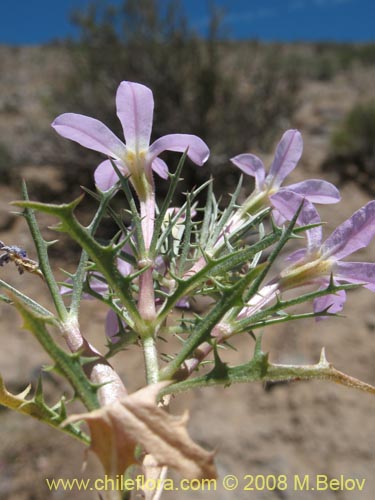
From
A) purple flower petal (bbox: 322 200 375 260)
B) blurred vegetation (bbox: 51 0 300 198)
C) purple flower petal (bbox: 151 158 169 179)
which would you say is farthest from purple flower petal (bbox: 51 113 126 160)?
blurred vegetation (bbox: 51 0 300 198)

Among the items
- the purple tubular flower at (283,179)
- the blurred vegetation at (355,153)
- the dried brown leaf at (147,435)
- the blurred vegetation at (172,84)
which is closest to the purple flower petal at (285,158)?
the purple tubular flower at (283,179)

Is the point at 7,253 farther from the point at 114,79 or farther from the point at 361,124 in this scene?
the point at 361,124

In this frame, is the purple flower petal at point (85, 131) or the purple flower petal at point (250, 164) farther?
the purple flower petal at point (250, 164)

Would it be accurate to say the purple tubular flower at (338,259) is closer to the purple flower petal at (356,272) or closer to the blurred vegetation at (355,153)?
the purple flower petal at (356,272)

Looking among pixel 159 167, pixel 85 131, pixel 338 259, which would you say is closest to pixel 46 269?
pixel 85 131

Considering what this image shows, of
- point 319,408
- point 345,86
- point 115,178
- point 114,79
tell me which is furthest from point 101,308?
point 345,86

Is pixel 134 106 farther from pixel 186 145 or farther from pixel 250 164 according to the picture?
pixel 250 164
